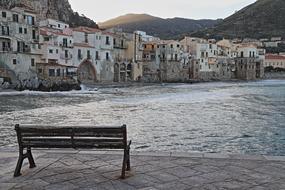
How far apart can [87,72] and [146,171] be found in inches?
2726

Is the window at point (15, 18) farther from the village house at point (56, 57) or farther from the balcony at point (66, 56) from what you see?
the balcony at point (66, 56)

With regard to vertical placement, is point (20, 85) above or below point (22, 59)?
below

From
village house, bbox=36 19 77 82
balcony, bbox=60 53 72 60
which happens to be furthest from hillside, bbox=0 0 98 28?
balcony, bbox=60 53 72 60

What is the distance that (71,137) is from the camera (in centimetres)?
657

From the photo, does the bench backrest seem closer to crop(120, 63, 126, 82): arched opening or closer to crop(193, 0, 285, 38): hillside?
crop(120, 63, 126, 82): arched opening

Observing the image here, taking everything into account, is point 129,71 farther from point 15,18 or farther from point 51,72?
point 15,18

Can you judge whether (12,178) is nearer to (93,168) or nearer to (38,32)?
(93,168)

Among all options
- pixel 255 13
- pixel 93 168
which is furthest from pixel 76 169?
pixel 255 13

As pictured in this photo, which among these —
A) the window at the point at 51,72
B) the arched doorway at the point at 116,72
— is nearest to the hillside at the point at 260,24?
the arched doorway at the point at 116,72

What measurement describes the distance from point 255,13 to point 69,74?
160173 mm

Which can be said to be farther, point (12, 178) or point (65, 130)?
point (65, 130)

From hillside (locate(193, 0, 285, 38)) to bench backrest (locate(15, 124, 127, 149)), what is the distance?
18137 centimetres

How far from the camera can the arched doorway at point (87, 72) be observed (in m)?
71.9

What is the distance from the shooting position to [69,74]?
6206 cm
